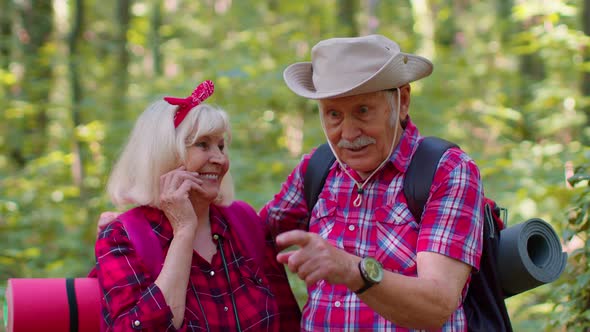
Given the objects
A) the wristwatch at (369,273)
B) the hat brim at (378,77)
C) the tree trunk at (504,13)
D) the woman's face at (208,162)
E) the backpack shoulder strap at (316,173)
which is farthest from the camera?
the tree trunk at (504,13)

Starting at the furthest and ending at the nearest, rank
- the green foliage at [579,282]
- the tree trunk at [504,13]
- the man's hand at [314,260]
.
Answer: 1. the tree trunk at [504,13]
2. the green foliage at [579,282]
3. the man's hand at [314,260]

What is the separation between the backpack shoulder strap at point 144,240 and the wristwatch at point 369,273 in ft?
3.42

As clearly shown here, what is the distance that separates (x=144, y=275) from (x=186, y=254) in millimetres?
194

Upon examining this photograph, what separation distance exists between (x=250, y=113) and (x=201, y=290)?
537cm

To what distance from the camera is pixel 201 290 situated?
2857 mm

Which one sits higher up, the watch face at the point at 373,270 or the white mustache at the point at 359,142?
the white mustache at the point at 359,142

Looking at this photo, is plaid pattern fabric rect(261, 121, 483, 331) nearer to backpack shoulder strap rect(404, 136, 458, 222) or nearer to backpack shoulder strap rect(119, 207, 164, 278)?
backpack shoulder strap rect(404, 136, 458, 222)

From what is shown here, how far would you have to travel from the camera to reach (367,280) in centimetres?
209

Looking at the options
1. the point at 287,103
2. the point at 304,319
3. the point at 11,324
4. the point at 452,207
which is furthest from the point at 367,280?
the point at 287,103

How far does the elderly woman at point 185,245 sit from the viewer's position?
2652 mm

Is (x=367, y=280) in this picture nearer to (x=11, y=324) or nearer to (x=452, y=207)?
(x=452, y=207)

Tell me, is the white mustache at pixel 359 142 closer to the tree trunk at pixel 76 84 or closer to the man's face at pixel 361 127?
the man's face at pixel 361 127

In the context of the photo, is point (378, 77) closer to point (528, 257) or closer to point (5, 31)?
point (528, 257)

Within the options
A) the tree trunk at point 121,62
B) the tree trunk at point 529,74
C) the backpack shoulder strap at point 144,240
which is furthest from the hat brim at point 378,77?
the tree trunk at point 529,74
